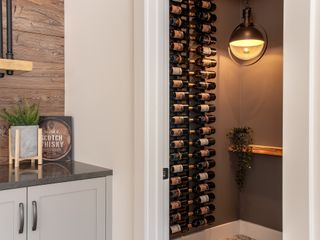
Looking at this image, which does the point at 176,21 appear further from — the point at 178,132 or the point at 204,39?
the point at 178,132

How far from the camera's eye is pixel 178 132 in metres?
2.77

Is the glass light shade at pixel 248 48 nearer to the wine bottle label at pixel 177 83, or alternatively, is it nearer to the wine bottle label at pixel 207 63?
the wine bottle label at pixel 207 63

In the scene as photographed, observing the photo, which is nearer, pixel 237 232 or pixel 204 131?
pixel 204 131

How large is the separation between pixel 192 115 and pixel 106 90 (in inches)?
51.6

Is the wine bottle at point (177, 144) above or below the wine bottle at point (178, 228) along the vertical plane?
above

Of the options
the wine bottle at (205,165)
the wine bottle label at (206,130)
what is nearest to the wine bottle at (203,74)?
the wine bottle label at (206,130)

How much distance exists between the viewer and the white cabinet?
1550 millimetres

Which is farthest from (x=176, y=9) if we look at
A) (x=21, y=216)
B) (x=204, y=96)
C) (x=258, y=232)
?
(x=258, y=232)

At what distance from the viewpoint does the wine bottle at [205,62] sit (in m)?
3.05

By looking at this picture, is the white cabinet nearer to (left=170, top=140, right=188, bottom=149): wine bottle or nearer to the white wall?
the white wall

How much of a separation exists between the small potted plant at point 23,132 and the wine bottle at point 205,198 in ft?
5.15

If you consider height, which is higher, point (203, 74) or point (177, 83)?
point (203, 74)

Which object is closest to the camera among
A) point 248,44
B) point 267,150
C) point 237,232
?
point 248,44

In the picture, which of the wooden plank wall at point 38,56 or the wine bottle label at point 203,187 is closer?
the wooden plank wall at point 38,56
